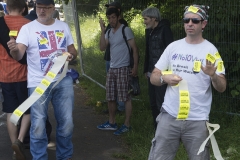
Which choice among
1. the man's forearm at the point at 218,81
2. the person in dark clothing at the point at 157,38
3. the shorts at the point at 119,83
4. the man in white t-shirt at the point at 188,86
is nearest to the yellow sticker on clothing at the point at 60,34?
the person in dark clothing at the point at 157,38

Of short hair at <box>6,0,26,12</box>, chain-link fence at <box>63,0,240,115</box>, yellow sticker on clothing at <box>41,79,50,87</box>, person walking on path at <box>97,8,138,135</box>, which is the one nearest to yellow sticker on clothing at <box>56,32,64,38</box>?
yellow sticker on clothing at <box>41,79,50,87</box>

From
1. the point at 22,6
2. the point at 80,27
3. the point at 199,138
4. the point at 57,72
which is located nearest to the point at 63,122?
the point at 57,72

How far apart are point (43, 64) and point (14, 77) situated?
0.71 m

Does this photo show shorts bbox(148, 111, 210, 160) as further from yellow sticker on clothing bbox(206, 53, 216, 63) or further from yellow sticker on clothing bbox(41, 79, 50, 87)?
yellow sticker on clothing bbox(41, 79, 50, 87)

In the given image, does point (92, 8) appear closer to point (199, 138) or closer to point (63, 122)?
point (63, 122)

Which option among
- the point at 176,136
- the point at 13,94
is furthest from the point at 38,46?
the point at 176,136

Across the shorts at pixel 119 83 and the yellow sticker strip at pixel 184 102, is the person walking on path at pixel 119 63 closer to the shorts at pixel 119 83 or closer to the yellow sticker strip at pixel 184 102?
the shorts at pixel 119 83

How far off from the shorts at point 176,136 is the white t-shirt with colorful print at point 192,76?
0.07 metres

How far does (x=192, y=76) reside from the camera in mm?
4211

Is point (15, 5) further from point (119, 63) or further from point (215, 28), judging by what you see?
point (215, 28)

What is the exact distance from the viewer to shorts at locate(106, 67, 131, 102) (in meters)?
7.17

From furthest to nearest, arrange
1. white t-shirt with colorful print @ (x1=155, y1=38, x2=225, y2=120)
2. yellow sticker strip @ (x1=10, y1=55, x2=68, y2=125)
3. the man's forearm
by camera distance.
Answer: yellow sticker strip @ (x1=10, y1=55, x2=68, y2=125)
white t-shirt with colorful print @ (x1=155, y1=38, x2=225, y2=120)
the man's forearm

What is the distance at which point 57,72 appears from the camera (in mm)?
5176

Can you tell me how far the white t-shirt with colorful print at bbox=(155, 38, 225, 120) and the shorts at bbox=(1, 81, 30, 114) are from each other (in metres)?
2.25
